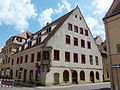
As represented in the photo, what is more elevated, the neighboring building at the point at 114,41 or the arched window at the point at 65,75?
the neighboring building at the point at 114,41

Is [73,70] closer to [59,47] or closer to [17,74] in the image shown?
[59,47]

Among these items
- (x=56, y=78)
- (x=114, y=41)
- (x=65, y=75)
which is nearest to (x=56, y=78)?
(x=56, y=78)

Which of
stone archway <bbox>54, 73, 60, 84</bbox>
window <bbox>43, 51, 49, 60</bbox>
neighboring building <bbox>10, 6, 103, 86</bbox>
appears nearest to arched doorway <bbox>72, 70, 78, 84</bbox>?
neighboring building <bbox>10, 6, 103, 86</bbox>

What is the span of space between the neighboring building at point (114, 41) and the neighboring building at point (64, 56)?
32.0ft

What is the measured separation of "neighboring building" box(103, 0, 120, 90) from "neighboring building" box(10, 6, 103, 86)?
→ 32.0 feet

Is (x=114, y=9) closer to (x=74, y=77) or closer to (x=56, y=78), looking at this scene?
(x=56, y=78)

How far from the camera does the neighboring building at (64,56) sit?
20.0m

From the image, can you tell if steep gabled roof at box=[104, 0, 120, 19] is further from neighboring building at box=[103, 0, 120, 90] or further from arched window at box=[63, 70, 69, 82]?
arched window at box=[63, 70, 69, 82]

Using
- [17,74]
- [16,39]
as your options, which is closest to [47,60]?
[17,74]

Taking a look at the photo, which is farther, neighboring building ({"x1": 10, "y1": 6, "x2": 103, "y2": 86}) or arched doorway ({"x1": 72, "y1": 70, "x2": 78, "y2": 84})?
arched doorway ({"x1": 72, "y1": 70, "x2": 78, "y2": 84})

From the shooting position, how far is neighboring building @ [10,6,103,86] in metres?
20.0

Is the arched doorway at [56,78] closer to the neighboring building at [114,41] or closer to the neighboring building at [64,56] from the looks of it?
the neighboring building at [64,56]

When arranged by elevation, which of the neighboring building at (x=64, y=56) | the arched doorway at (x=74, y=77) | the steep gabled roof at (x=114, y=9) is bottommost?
the arched doorway at (x=74, y=77)

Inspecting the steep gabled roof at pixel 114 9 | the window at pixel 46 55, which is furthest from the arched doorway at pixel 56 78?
the steep gabled roof at pixel 114 9
